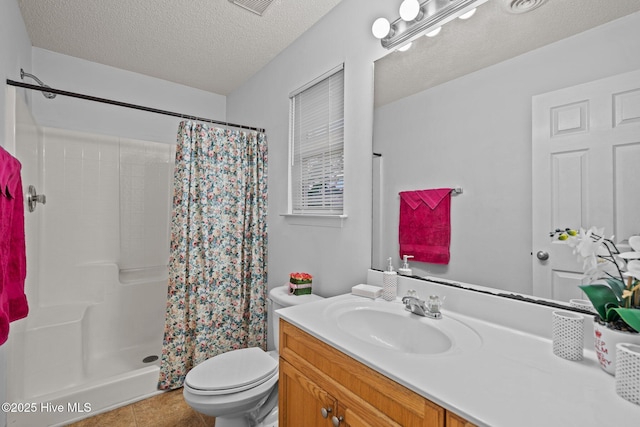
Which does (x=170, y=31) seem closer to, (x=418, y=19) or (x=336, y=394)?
(x=418, y=19)

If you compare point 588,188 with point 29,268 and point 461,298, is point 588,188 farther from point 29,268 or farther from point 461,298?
point 29,268

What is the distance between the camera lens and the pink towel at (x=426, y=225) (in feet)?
4.08

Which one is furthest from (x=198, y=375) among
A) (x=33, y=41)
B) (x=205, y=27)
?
(x=33, y=41)

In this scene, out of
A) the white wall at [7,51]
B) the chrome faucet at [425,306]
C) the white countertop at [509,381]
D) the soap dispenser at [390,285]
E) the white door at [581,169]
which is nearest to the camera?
the white countertop at [509,381]

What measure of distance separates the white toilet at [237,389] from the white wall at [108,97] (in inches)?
87.3

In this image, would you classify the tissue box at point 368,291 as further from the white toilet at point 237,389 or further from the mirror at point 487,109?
the white toilet at point 237,389

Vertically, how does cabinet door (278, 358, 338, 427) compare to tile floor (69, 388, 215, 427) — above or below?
above

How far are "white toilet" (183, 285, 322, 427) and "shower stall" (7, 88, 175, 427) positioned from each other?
0.83 m

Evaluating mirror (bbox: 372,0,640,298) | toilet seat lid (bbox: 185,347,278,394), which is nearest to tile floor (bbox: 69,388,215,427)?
toilet seat lid (bbox: 185,347,278,394)

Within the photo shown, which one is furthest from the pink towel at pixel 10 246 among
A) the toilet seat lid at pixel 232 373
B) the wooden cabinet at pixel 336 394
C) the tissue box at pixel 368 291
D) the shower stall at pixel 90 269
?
the tissue box at pixel 368 291

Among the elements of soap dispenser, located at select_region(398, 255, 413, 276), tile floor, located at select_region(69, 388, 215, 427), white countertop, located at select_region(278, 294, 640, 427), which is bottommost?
tile floor, located at select_region(69, 388, 215, 427)

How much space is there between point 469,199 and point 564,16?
0.64m

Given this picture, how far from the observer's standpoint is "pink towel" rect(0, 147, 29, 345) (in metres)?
1.12

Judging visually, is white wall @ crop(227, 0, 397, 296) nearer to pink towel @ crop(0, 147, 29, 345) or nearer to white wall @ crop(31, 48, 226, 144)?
white wall @ crop(31, 48, 226, 144)
